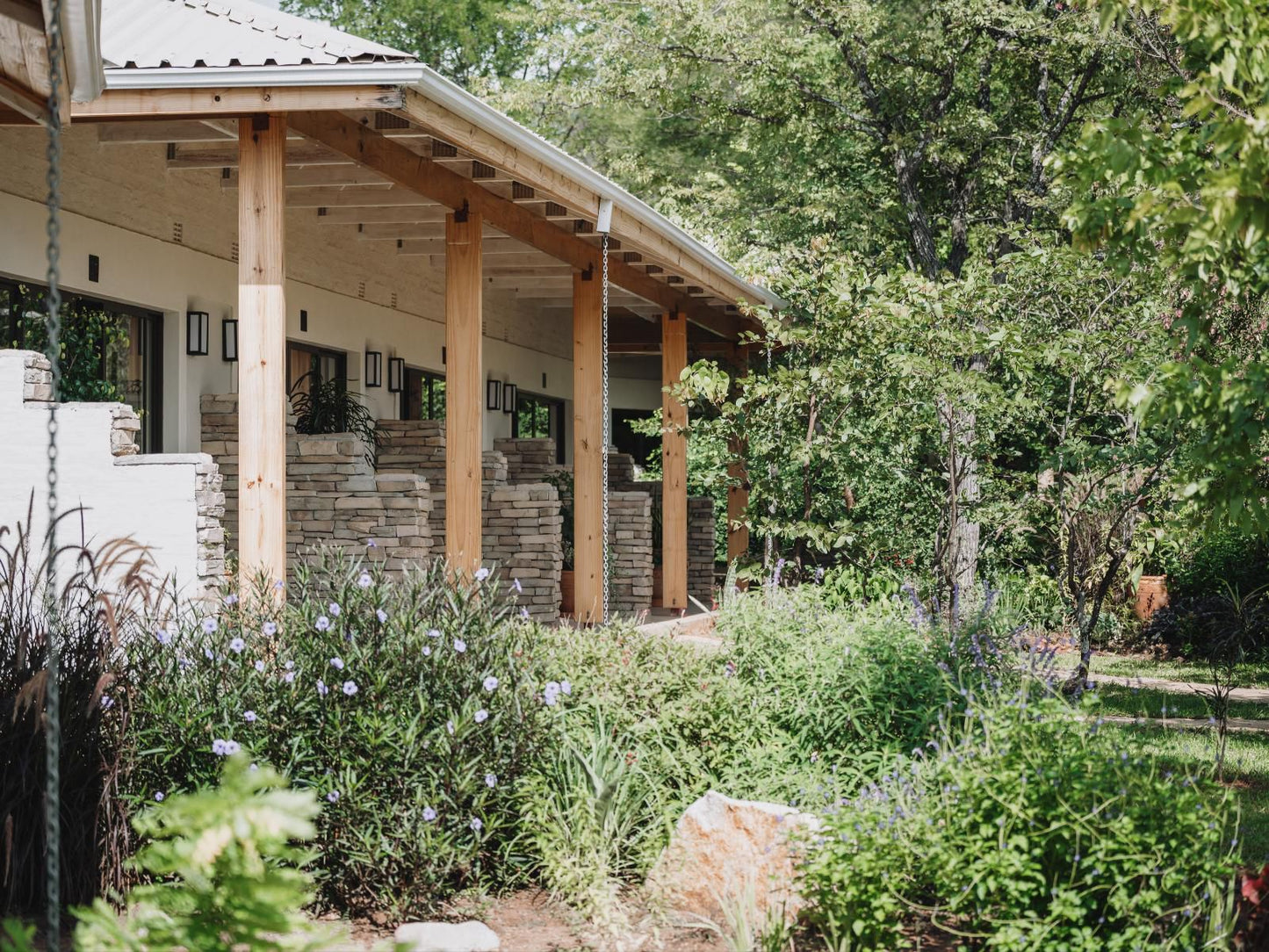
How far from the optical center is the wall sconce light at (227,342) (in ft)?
34.7

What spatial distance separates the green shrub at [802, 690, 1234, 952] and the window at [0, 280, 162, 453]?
6.34 m

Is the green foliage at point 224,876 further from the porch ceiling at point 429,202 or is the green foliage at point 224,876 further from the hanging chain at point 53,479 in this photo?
the porch ceiling at point 429,202

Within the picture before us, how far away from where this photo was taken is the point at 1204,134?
158 inches

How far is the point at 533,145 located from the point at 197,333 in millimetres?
3589

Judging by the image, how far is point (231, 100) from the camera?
6.78m

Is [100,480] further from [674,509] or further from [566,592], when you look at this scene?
[674,509]

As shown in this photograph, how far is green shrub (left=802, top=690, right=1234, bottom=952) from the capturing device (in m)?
4.05

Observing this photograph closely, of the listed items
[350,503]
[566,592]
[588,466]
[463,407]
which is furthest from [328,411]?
[566,592]

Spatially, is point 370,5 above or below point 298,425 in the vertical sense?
above

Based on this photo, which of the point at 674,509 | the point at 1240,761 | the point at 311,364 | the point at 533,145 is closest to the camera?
the point at 1240,761

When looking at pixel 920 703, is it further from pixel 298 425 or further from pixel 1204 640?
pixel 1204 640

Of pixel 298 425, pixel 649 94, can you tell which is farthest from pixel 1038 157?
pixel 298 425

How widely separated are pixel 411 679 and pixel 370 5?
88.0ft

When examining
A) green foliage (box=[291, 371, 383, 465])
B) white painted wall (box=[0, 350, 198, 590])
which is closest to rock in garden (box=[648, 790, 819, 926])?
white painted wall (box=[0, 350, 198, 590])
